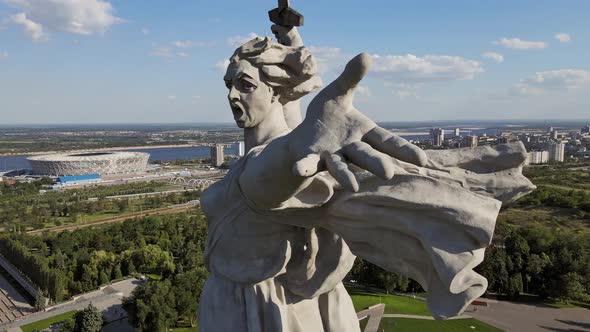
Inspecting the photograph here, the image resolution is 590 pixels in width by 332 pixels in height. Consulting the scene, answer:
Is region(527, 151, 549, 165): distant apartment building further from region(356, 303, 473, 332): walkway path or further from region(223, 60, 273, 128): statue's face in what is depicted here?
region(223, 60, 273, 128): statue's face

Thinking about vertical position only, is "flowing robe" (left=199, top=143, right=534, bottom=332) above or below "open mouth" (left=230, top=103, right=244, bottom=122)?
below

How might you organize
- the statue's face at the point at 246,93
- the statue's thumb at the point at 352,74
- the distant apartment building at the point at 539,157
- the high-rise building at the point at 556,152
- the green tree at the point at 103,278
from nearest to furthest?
Result: the statue's thumb at the point at 352,74
the statue's face at the point at 246,93
the green tree at the point at 103,278
the distant apartment building at the point at 539,157
the high-rise building at the point at 556,152

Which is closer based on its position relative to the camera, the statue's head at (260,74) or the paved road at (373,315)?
the statue's head at (260,74)

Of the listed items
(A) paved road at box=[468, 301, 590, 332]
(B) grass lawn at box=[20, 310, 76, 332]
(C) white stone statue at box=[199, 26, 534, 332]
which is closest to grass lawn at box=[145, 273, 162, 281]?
(B) grass lawn at box=[20, 310, 76, 332]

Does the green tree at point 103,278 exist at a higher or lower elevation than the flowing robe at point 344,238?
lower

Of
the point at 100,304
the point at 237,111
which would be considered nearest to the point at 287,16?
the point at 237,111

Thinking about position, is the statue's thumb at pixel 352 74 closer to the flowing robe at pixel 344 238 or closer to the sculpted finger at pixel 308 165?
the sculpted finger at pixel 308 165

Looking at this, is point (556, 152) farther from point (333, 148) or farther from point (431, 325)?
point (333, 148)

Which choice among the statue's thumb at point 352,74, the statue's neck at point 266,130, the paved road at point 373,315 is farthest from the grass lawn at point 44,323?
the statue's thumb at point 352,74
